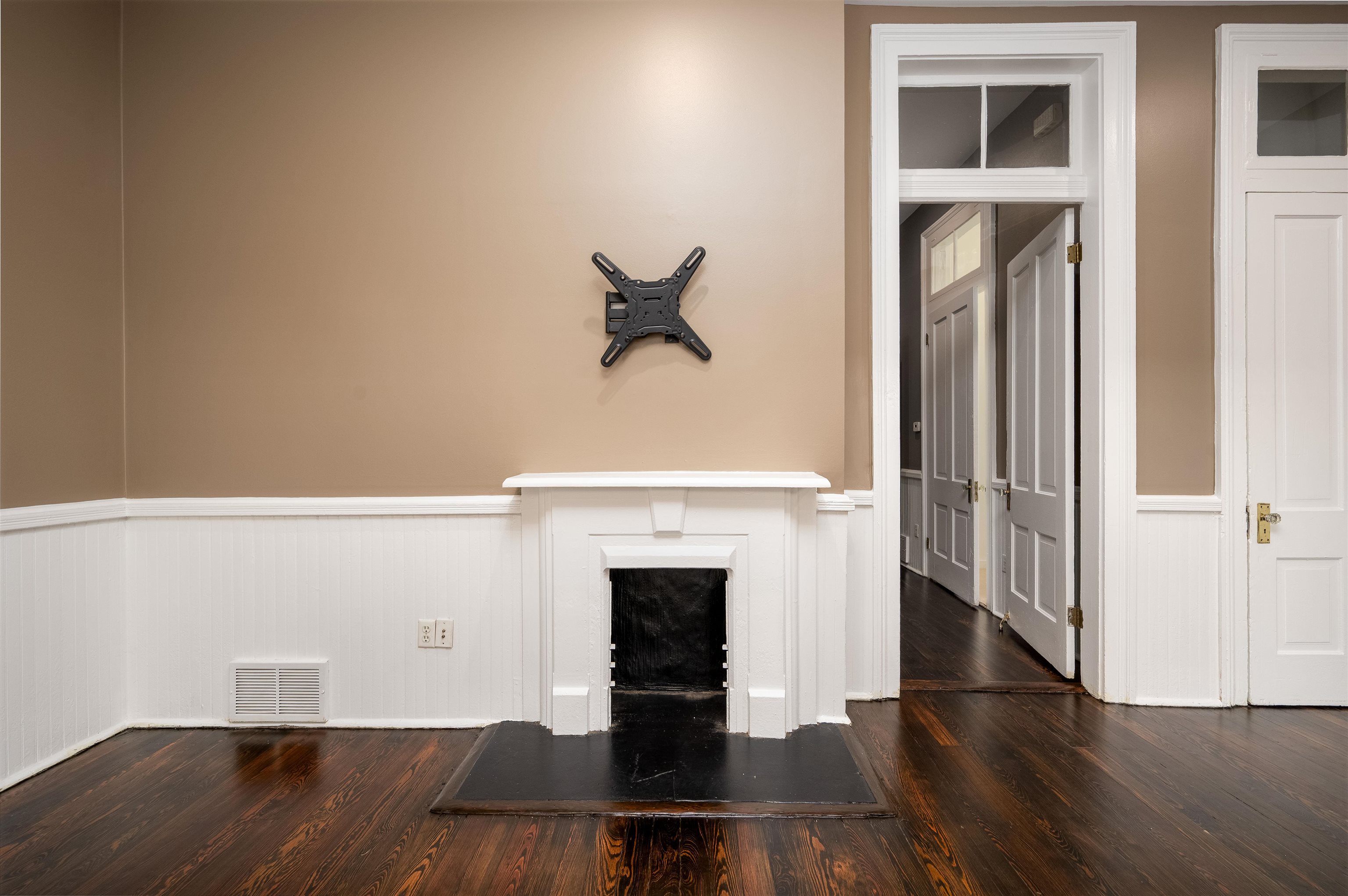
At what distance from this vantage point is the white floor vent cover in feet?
8.33

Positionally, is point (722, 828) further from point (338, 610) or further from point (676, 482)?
point (338, 610)

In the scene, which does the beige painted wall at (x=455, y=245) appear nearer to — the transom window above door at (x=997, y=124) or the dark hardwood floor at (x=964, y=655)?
the transom window above door at (x=997, y=124)

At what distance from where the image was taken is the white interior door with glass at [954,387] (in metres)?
4.22

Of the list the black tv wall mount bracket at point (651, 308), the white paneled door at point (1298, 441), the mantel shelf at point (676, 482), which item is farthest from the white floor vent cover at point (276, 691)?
the white paneled door at point (1298, 441)

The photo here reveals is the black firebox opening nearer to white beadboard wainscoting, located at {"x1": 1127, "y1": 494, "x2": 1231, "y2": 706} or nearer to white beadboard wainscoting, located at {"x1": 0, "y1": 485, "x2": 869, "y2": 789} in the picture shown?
white beadboard wainscoting, located at {"x1": 0, "y1": 485, "x2": 869, "y2": 789}

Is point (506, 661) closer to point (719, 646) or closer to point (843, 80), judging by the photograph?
point (719, 646)

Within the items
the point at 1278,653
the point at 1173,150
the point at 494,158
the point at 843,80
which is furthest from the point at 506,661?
the point at 1173,150

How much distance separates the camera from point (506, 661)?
101 inches

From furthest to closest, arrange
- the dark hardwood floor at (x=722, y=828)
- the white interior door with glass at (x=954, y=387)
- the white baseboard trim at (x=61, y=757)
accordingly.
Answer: the white interior door with glass at (x=954, y=387) < the white baseboard trim at (x=61, y=757) < the dark hardwood floor at (x=722, y=828)

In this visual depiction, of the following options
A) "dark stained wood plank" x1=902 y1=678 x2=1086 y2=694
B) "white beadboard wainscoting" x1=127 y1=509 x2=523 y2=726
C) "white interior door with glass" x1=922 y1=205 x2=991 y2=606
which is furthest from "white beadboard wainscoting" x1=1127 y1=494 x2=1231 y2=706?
"white beadboard wainscoting" x1=127 y1=509 x2=523 y2=726

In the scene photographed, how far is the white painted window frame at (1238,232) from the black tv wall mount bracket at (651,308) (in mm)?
2136

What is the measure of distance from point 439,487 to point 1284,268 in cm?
350

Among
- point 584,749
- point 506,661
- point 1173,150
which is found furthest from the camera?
point 1173,150

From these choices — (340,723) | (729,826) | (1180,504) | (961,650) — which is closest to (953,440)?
(961,650)
